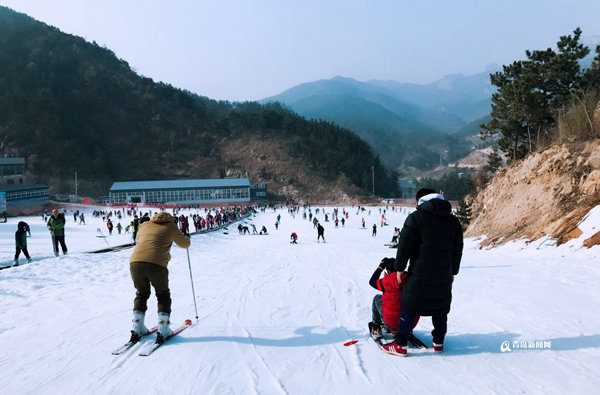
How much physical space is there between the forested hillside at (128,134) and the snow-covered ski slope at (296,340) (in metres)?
88.2

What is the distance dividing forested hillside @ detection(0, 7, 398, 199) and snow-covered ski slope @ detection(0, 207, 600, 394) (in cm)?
8824

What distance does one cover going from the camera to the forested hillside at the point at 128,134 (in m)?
103

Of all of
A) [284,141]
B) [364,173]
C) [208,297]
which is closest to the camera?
[208,297]

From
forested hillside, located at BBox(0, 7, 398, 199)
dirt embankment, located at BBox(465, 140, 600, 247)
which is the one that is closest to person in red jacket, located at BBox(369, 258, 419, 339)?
dirt embankment, located at BBox(465, 140, 600, 247)

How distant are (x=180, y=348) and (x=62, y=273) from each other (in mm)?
6542

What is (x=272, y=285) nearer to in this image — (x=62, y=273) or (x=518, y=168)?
(x=62, y=273)

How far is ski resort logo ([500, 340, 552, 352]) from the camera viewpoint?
12.7 ft

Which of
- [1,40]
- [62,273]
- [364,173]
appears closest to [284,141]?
[364,173]

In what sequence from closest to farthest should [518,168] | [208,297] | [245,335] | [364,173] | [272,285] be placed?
[245,335], [208,297], [272,285], [518,168], [364,173]

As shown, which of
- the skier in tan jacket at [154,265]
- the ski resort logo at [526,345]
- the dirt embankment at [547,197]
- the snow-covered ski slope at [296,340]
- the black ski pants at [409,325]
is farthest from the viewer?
the dirt embankment at [547,197]

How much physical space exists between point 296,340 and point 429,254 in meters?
1.95

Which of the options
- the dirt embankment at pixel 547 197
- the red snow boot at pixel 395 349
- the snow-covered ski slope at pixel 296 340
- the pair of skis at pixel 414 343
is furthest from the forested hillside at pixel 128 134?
the red snow boot at pixel 395 349

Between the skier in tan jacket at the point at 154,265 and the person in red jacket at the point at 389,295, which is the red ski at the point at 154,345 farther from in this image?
the person in red jacket at the point at 389,295

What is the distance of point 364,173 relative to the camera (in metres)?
110
